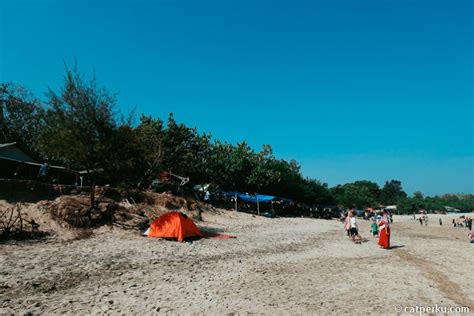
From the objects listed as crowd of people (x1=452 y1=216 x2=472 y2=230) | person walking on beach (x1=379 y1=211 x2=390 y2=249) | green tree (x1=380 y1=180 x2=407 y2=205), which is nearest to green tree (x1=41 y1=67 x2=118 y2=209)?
person walking on beach (x1=379 y1=211 x2=390 y2=249)

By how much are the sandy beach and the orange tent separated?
32.2 inches

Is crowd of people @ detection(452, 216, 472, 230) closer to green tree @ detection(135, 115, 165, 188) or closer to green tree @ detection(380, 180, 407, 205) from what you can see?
green tree @ detection(135, 115, 165, 188)

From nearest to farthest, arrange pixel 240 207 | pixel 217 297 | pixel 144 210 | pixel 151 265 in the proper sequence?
pixel 217 297
pixel 151 265
pixel 144 210
pixel 240 207

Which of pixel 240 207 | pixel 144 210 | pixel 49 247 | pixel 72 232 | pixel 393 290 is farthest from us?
pixel 240 207

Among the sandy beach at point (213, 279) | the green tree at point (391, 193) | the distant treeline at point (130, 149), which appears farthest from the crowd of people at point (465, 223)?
the green tree at point (391, 193)

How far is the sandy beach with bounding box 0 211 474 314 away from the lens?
20.8 ft

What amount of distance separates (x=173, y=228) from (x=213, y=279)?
6405 mm

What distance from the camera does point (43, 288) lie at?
274 inches

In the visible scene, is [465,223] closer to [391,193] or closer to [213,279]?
[213,279]

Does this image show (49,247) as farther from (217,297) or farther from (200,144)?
(200,144)

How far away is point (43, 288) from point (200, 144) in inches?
1232

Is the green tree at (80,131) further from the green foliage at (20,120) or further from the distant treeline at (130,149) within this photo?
the green foliage at (20,120)

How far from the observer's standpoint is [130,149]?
54.8 feet

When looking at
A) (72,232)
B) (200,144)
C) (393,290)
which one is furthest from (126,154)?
(200,144)
